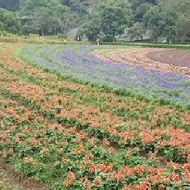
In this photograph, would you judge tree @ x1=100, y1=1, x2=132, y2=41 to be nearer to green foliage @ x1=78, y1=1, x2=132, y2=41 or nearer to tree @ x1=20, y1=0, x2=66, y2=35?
green foliage @ x1=78, y1=1, x2=132, y2=41

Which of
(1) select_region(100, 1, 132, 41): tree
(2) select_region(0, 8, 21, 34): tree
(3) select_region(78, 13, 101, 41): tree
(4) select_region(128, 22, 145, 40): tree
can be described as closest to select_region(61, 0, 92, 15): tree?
(3) select_region(78, 13, 101, 41): tree

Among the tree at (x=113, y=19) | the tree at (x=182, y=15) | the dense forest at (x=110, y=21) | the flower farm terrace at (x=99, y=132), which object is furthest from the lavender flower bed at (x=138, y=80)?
the tree at (x=113, y=19)

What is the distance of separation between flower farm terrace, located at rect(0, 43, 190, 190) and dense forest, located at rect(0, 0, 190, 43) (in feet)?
168

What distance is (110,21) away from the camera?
277 feet

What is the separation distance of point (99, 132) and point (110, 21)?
72.4 meters

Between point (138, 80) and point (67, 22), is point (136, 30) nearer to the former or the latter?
point (67, 22)

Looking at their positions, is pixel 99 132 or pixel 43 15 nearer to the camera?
pixel 99 132

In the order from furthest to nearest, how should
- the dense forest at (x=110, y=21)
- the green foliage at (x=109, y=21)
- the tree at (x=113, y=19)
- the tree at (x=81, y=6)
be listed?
the tree at (x=81, y=6) < the green foliage at (x=109, y=21) < the tree at (x=113, y=19) < the dense forest at (x=110, y=21)

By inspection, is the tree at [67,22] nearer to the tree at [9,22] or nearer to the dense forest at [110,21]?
the dense forest at [110,21]

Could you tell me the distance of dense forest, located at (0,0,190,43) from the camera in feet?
256

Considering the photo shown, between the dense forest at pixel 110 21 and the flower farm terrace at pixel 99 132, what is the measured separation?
5120 cm

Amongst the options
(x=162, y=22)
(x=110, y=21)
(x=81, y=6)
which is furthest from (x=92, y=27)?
(x=81, y=6)

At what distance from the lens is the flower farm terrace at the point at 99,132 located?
9742 mm

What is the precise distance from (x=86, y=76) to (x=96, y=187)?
17105mm
